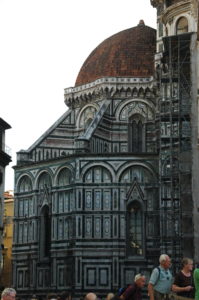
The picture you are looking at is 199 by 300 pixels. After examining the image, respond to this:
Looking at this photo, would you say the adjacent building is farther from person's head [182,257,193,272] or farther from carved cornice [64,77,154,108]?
person's head [182,257,193,272]

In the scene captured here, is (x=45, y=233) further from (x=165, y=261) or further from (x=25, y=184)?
(x=165, y=261)

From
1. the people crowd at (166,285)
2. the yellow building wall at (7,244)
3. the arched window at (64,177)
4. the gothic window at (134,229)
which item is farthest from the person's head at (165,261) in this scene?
the yellow building wall at (7,244)

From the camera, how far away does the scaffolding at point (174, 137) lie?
36.9m

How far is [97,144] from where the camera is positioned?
47.1m

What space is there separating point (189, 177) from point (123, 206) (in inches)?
312

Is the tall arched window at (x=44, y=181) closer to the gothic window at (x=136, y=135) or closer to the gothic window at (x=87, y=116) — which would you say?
the gothic window at (x=87, y=116)

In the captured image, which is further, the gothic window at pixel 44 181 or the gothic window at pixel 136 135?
the gothic window at pixel 136 135

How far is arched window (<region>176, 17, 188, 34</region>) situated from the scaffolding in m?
1.98

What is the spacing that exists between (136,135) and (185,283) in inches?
1405

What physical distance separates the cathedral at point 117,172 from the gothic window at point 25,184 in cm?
6

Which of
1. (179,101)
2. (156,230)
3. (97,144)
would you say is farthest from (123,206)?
(179,101)

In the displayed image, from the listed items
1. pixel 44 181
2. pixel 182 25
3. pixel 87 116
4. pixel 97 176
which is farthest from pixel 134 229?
pixel 182 25

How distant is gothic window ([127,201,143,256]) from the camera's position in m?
43.1

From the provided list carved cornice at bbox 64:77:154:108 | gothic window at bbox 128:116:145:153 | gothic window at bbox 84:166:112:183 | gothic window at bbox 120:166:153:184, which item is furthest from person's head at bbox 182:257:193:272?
carved cornice at bbox 64:77:154:108
